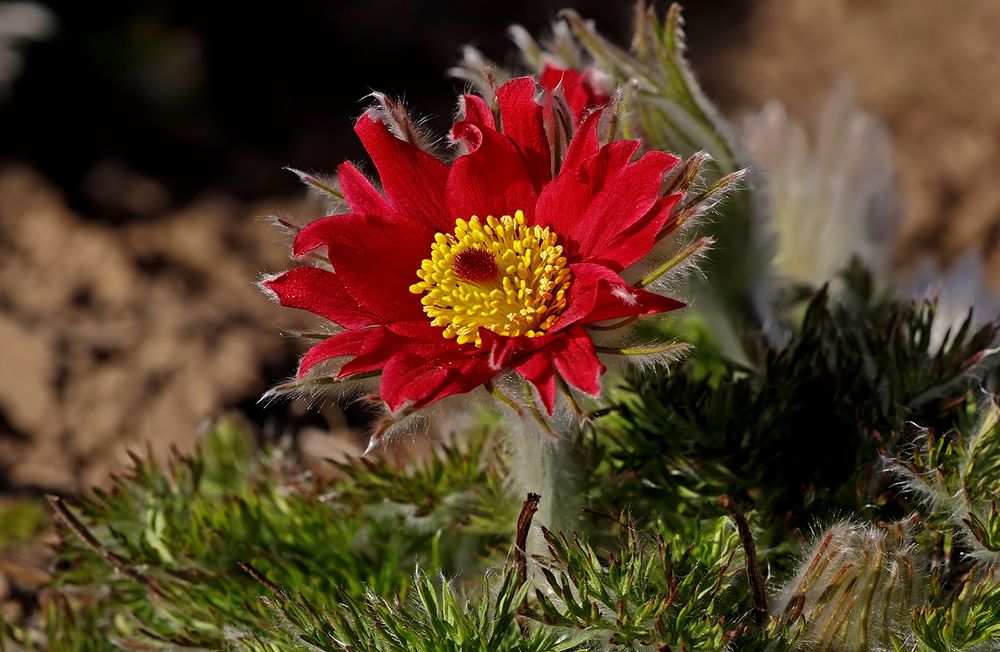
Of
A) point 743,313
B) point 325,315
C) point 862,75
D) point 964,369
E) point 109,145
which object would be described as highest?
point 109,145

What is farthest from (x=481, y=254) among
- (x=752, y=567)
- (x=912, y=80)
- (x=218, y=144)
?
(x=912, y=80)

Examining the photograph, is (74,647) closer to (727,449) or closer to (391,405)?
(391,405)

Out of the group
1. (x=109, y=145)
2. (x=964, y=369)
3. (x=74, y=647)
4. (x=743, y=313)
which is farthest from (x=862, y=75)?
(x=74, y=647)

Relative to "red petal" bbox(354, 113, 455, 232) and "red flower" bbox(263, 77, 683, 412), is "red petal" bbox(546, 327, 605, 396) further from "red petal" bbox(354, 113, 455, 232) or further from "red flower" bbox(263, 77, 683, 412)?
"red petal" bbox(354, 113, 455, 232)

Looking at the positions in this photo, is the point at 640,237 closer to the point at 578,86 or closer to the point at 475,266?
the point at 475,266

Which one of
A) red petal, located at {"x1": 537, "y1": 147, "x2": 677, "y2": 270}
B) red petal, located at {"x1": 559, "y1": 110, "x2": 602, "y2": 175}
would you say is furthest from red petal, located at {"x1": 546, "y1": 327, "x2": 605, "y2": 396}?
red petal, located at {"x1": 559, "y1": 110, "x2": 602, "y2": 175}

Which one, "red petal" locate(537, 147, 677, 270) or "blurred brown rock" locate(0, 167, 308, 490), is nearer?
"red petal" locate(537, 147, 677, 270)
